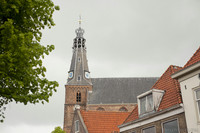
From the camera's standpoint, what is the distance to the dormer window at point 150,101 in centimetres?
1107

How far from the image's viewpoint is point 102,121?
1759 centimetres

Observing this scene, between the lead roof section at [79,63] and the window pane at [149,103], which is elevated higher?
the lead roof section at [79,63]

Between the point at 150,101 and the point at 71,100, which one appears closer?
the point at 150,101

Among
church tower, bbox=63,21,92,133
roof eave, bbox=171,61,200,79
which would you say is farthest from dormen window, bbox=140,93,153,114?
church tower, bbox=63,21,92,133

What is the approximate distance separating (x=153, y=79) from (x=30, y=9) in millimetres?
38996

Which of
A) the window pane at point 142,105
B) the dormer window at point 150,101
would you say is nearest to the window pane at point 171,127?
the dormer window at point 150,101

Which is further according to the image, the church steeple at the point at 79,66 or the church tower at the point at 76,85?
the church steeple at the point at 79,66

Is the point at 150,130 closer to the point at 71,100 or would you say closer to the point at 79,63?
the point at 71,100

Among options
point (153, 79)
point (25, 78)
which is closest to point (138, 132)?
point (25, 78)

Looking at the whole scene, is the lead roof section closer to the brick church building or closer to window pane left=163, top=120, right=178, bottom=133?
the brick church building

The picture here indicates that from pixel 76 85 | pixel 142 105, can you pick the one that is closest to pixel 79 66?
pixel 76 85

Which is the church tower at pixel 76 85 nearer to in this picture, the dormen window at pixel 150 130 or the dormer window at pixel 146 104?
the dormer window at pixel 146 104

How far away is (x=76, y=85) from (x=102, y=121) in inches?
967

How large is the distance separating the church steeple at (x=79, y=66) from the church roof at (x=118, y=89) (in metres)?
2.48
